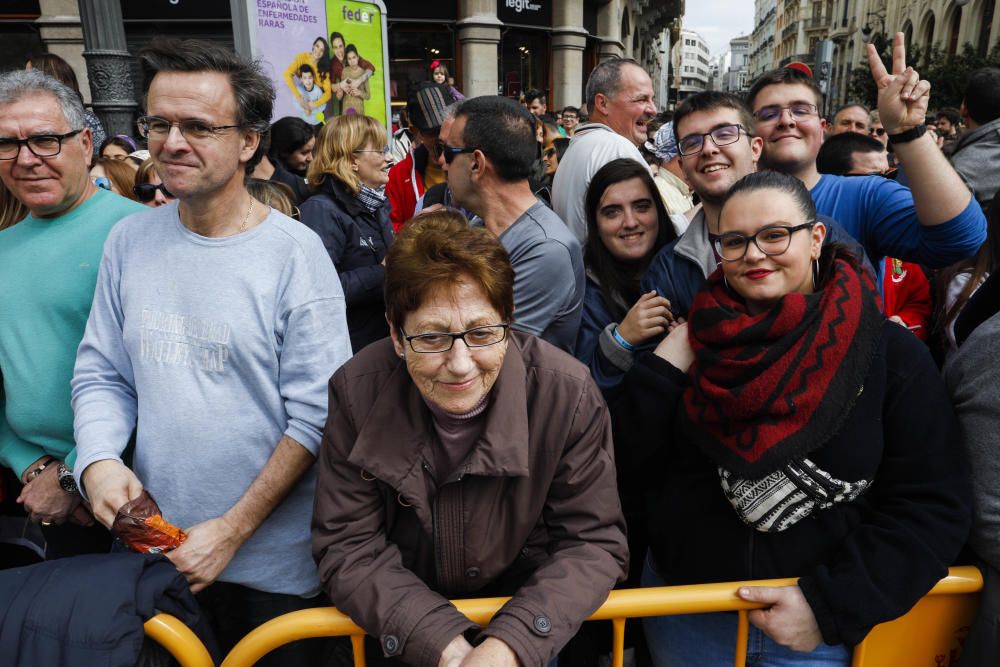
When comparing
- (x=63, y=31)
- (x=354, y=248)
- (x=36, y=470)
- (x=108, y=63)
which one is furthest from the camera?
(x=63, y=31)

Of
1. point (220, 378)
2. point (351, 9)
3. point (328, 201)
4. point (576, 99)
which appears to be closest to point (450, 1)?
point (576, 99)

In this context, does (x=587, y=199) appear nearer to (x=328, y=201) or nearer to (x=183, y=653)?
(x=328, y=201)

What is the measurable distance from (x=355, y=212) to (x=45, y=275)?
70.9 inches

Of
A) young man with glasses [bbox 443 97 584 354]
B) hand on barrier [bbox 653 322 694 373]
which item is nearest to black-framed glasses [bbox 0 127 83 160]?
young man with glasses [bbox 443 97 584 354]

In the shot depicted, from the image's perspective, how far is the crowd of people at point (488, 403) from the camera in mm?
1576

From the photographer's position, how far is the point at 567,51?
17.0 metres

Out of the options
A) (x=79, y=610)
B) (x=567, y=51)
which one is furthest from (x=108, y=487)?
(x=567, y=51)

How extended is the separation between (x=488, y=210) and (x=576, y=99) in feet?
51.6

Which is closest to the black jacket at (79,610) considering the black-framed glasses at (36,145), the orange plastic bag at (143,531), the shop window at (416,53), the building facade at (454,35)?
the orange plastic bag at (143,531)

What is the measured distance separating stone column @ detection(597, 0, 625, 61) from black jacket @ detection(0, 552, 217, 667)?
65.4ft

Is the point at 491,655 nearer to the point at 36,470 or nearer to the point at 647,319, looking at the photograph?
the point at 647,319

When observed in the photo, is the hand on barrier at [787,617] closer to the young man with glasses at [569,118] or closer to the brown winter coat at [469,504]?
the brown winter coat at [469,504]

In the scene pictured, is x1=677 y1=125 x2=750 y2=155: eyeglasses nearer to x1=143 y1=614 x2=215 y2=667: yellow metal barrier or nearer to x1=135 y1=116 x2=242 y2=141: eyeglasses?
x1=135 y1=116 x2=242 y2=141: eyeglasses

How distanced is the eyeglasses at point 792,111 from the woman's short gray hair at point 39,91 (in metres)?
2.66
